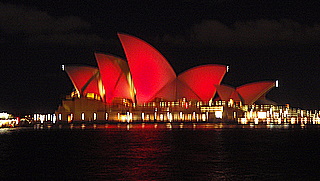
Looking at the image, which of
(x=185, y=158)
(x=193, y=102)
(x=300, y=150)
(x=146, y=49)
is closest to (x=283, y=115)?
(x=193, y=102)

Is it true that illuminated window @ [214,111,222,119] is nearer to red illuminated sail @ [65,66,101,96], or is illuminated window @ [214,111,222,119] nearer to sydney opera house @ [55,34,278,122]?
sydney opera house @ [55,34,278,122]

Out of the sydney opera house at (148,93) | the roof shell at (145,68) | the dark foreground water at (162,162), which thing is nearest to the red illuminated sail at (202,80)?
the sydney opera house at (148,93)

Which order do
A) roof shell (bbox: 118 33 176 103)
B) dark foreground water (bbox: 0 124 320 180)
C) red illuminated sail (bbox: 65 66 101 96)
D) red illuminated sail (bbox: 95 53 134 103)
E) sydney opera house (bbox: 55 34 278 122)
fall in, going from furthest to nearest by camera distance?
red illuminated sail (bbox: 65 66 101 96)
sydney opera house (bbox: 55 34 278 122)
red illuminated sail (bbox: 95 53 134 103)
roof shell (bbox: 118 33 176 103)
dark foreground water (bbox: 0 124 320 180)

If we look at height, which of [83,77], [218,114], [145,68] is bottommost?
[218,114]

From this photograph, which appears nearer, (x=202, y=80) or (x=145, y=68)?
(x=145, y=68)

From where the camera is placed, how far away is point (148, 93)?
7788 cm

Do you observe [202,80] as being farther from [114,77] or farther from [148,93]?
[114,77]

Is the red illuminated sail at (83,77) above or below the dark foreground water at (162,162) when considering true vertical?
above

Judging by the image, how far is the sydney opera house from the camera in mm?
75875

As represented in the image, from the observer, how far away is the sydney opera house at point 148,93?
75875 mm

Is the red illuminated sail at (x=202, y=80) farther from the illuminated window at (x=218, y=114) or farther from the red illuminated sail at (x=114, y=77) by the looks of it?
the red illuminated sail at (x=114, y=77)

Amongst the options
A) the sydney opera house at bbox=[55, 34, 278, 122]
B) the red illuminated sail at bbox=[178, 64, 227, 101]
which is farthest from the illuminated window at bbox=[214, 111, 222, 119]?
the red illuminated sail at bbox=[178, 64, 227, 101]

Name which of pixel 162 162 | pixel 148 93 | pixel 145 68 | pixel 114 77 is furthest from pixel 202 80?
pixel 162 162

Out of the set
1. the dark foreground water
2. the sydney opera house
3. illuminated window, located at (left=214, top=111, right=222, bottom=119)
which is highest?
the sydney opera house
